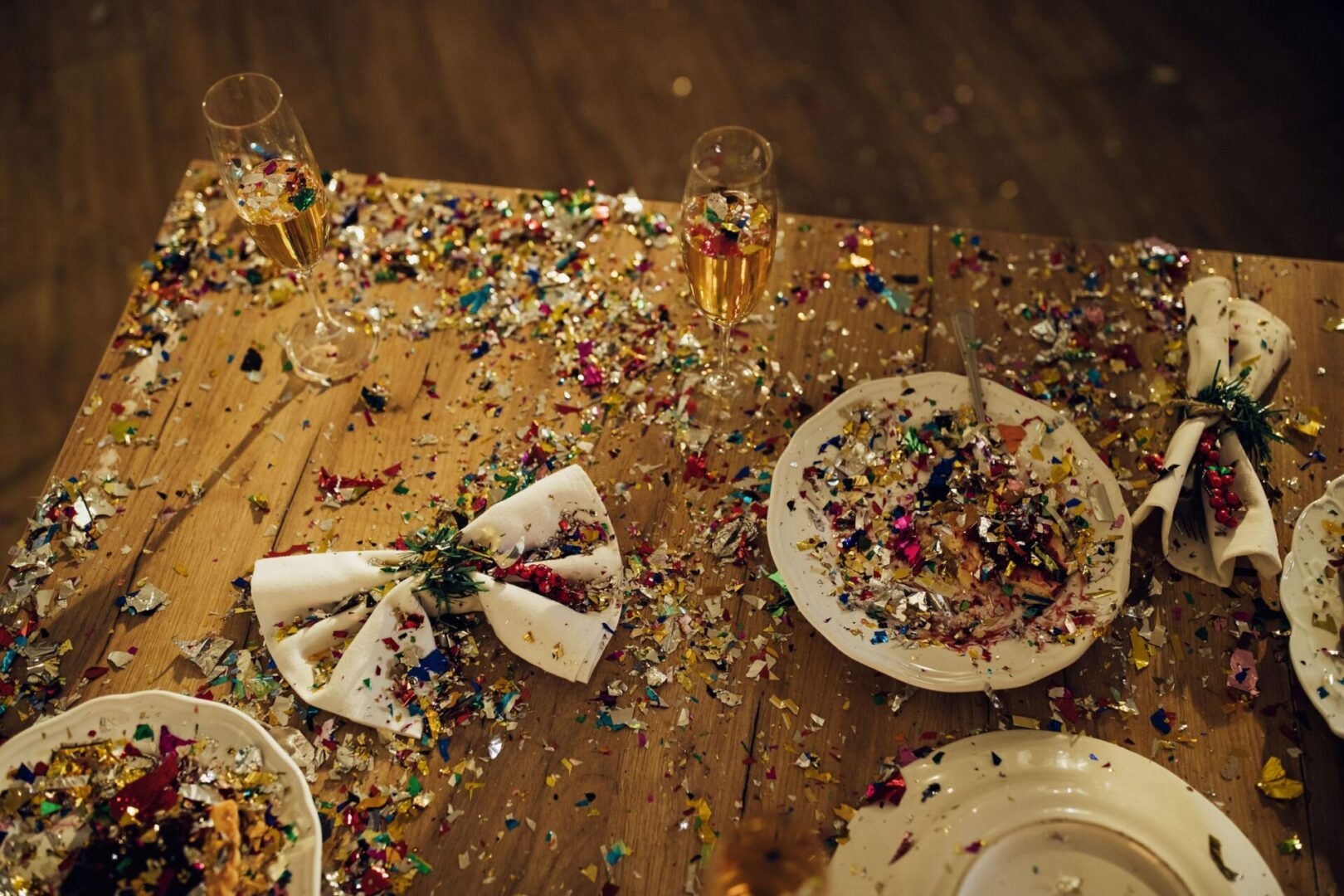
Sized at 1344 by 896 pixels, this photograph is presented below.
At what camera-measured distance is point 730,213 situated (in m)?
1.20

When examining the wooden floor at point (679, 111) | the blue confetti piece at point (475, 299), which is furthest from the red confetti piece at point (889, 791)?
the wooden floor at point (679, 111)

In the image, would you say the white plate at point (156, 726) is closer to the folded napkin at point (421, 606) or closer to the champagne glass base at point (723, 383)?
the folded napkin at point (421, 606)

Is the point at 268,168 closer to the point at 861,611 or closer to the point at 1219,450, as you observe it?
the point at 861,611

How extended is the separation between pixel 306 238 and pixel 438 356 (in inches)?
9.4

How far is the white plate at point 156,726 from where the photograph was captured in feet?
3.37

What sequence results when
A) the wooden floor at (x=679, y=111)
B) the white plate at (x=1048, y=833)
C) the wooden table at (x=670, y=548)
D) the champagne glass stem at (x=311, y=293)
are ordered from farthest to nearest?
the wooden floor at (x=679, y=111), the champagne glass stem at (x=311, y=293), the wooden table at (x=670, y=548), the white plate at (x=1048, y=833)

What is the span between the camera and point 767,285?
4.94 feet

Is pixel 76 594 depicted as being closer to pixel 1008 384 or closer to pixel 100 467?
pixel 100 467

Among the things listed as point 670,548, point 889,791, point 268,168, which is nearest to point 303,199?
point 268,168

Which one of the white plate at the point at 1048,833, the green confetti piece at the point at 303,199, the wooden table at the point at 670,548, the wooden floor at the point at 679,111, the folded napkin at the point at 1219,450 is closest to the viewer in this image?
the white plate at the point at 1048,833

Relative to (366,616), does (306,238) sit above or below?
above

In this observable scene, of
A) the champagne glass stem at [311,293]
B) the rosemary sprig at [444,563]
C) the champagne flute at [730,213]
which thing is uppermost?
the champagne flute at [730,213]

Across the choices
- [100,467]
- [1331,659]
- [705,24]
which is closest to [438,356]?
[100,467]

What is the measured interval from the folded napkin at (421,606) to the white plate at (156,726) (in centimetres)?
8
